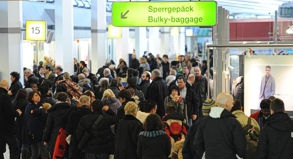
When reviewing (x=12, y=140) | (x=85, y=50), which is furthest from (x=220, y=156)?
(x=85, y=50)

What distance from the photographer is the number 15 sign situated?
19984mm

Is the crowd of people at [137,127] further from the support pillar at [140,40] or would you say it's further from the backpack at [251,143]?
the support pillar at [140,40]

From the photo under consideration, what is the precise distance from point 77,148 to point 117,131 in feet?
3.88

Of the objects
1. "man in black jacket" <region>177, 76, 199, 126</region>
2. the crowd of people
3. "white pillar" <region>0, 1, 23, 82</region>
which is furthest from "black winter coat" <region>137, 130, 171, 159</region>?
"white pillar" <region>0, 1, 23, 82</region>

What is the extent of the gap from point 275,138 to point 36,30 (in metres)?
→ 13.5

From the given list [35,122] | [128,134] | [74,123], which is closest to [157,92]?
[35,122]

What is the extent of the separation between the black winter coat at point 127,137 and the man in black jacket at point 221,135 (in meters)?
1.30

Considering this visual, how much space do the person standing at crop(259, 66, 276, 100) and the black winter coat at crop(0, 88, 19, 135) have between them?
4148 millimetres

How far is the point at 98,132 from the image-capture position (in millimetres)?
9344

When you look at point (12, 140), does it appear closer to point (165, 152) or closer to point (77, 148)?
point (77, 148)

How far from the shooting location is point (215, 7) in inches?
541

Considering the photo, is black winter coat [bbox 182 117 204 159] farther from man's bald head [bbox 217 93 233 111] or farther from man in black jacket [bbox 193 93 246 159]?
man's bald head [bbox 217 93 233 111]

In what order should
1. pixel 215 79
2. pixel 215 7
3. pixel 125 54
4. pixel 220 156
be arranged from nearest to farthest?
pixel 220 156 < pixel 215 79 < pixel 215 7 < pixel 125 54

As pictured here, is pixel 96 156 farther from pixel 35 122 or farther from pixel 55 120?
pixel 35 122
